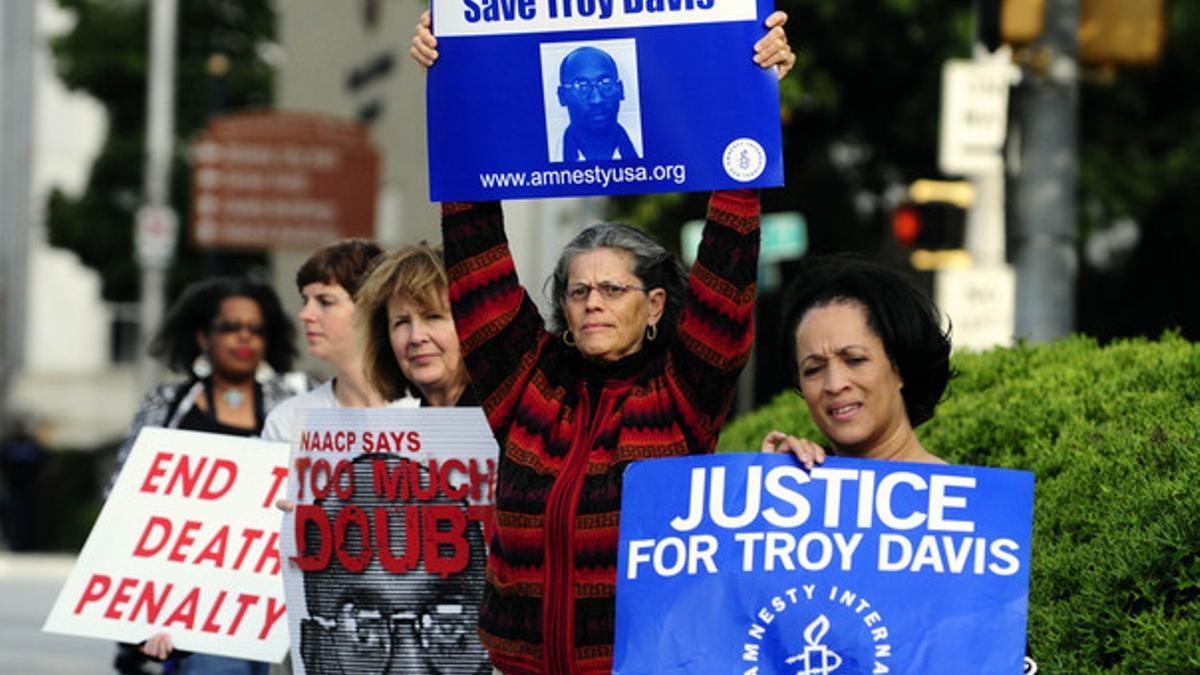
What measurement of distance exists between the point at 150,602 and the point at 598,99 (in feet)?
8.05

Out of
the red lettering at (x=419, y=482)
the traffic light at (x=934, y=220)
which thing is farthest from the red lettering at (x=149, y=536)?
the traffic light at (x=934, y=220)

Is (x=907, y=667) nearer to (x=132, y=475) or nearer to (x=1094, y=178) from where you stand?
(x=132, y=475)

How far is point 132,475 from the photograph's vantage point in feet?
21.9

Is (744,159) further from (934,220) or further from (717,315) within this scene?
(934,220)

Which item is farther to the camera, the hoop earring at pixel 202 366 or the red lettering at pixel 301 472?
the hoop earring at pixel 202 366

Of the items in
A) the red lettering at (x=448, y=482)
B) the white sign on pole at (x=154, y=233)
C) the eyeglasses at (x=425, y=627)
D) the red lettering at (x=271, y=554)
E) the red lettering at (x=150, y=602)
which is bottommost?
the eyeglasses at (x=425, y=627)

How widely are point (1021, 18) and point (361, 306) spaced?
15.1 ft

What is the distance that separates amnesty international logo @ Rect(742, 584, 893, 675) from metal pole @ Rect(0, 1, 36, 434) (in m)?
48.9

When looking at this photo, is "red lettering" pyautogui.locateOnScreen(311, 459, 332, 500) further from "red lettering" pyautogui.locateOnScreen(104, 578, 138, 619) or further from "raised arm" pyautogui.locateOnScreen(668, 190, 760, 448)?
"raised arm" pyautogui.locateOnScreen(668, 190, 760, 448)

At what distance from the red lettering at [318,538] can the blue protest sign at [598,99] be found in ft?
3.39

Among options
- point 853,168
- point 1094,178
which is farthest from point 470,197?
point 853,168

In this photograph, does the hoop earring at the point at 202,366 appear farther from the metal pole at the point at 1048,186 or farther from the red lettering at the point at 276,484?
the metal pole at the point at 1048,186

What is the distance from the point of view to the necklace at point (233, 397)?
7562 millimetres

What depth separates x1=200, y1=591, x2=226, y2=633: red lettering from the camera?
645cm
